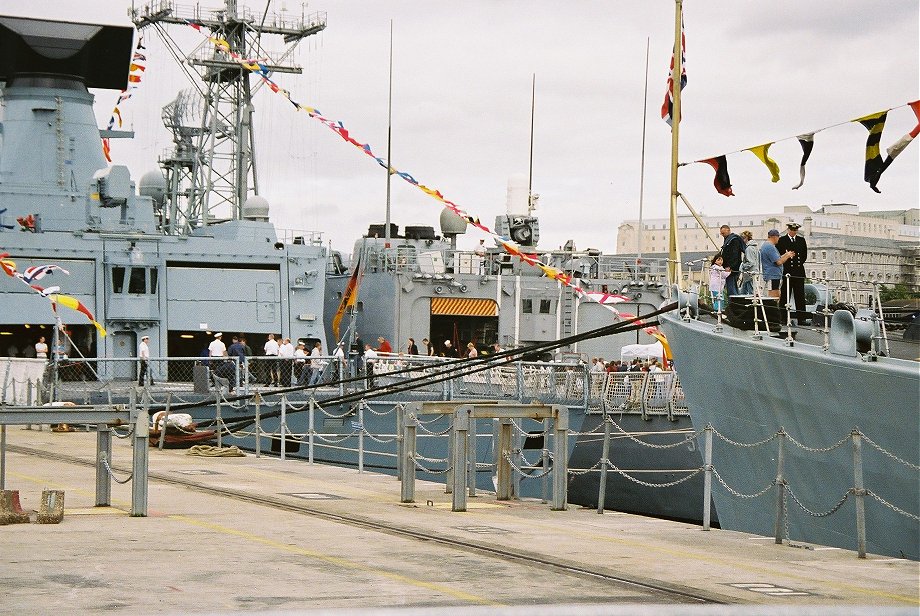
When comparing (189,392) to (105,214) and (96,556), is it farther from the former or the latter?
(96,556)

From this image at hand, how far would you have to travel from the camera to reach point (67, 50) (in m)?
27.8

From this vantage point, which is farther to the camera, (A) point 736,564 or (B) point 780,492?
(B) point 780,492

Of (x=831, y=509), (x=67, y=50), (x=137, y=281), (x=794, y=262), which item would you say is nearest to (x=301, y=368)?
(x=137, y=281)

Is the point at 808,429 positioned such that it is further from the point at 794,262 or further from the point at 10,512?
the point at 10,512

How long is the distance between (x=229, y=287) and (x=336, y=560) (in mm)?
19326

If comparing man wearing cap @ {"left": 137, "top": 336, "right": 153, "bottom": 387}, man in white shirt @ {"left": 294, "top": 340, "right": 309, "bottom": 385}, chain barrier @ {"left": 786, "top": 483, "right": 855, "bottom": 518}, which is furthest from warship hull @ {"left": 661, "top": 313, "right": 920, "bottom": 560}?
man wearing cap @ {"left": 137, "top": 336, "right": 153, "bottom": 387}

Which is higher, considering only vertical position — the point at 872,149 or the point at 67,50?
the point at 67,50

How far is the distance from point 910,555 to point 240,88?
96.9ft

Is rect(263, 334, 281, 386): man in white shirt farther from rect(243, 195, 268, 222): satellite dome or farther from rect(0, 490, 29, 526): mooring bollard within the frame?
rect(0, 490, 29, 526): mooring bollard

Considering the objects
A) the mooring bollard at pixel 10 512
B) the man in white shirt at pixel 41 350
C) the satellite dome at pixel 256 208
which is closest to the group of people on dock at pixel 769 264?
the mooring bollard at pixel 10 512

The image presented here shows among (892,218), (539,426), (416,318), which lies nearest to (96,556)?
(539,426)

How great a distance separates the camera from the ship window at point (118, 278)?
25.7 meters

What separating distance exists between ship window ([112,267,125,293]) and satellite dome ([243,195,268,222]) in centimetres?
407

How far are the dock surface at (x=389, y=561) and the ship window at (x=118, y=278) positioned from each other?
1367 centimetres
